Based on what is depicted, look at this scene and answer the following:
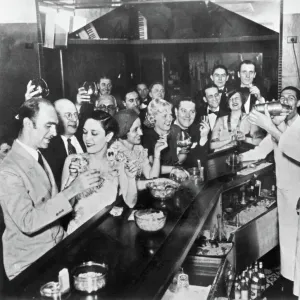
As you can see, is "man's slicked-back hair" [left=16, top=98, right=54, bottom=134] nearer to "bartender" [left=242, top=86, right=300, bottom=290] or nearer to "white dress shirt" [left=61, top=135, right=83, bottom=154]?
"white dress shirt" [left=61, top=135, right=83, bottom=154]

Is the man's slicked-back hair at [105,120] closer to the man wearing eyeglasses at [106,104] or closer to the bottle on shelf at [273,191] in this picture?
the man wearing eyeglasses at [106,104]

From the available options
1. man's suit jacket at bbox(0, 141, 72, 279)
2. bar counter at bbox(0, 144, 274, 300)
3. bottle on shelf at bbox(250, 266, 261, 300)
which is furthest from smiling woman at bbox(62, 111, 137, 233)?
bottle on shelf at bbox(250, 266, 261, 300)

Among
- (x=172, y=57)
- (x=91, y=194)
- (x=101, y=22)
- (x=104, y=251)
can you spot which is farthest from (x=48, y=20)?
(x=104, y=251)

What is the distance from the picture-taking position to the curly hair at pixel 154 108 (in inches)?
131

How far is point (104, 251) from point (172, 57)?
2266 mm

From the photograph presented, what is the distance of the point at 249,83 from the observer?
3.36 m

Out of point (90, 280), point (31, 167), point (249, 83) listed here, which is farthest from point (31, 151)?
point (249, 83)

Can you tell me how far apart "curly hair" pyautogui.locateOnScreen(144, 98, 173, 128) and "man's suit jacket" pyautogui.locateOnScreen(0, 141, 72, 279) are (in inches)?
59.7

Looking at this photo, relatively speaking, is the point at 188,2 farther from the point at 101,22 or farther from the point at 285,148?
the point at 285,148

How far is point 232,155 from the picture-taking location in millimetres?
3092

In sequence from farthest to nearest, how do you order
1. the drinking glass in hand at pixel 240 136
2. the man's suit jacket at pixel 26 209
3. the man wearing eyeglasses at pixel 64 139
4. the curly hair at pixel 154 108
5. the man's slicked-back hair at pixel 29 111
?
the drinking glass in hand at pixel 240 136, the curly hair at pixel 154 108, the man wearing eyeglasses at pixel 64 139, the man's slicked-back hair at pixel 29 111, the man's suit jacket at pixel 26 209

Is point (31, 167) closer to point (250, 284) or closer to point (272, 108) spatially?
point (272, 108)

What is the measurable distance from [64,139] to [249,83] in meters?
1.73

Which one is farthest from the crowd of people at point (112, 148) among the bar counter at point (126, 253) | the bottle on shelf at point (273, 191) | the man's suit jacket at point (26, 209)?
the bottle on shelf at point (273, 191)
